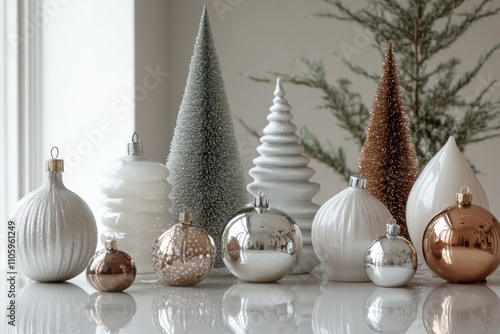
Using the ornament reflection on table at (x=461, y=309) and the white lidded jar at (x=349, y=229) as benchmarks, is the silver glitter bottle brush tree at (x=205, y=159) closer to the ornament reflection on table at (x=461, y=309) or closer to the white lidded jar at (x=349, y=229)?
the white lidded jar at (x=349, y=229)

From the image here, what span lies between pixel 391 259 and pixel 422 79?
2007 millimetres

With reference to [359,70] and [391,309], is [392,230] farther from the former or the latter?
[359,70]

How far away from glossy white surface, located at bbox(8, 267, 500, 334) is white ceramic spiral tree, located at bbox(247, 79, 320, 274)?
0.09m

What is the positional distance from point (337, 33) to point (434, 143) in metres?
0.68

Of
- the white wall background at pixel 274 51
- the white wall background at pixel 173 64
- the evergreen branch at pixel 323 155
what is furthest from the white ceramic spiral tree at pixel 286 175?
the white wall background at pixel 274 51

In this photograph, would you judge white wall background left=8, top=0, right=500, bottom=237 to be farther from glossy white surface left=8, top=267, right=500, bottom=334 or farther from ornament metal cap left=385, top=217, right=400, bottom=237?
ornament metal cap left=385, top=217, right=400, bottom=237

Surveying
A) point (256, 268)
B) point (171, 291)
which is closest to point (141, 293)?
point (171, 291)

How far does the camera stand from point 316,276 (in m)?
0.95

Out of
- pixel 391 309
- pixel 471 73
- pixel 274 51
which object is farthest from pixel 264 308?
pixel 274 51

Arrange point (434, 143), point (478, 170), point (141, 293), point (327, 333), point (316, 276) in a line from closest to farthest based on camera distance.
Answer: point (327, 333)
point (141, 293)
point (316, 276)
point (434, 143)
point (478, 170)

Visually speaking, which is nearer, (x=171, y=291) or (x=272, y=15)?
(x=171, y=291)

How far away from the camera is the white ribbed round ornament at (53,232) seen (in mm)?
838

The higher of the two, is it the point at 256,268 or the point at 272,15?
the point at 272,15

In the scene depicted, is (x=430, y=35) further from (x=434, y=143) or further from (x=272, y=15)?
(x=272, y=15)
